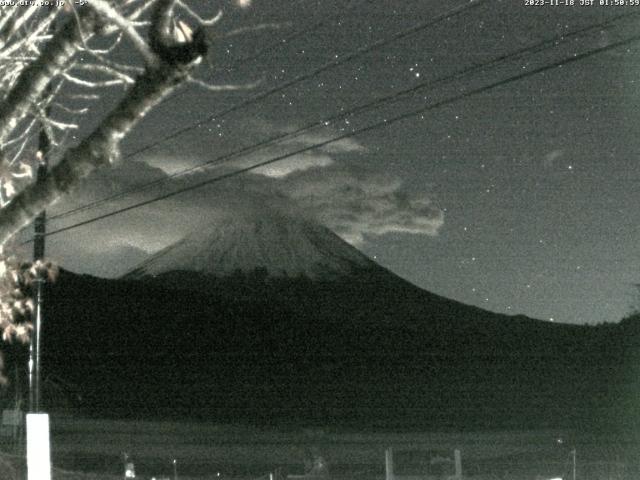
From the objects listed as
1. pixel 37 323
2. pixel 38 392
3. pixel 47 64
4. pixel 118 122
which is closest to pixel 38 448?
pixel 38 392

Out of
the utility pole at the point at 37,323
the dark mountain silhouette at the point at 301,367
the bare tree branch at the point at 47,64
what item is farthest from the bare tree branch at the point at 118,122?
the dark mountain silhouette at the point at 301,367

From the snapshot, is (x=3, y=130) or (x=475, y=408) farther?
(x=475, y=408)

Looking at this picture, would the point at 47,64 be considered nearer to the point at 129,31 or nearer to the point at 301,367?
the point at 129,31

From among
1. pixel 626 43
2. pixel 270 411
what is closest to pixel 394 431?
pixel 270 411

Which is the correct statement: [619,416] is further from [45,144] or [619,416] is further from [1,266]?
[1,266]

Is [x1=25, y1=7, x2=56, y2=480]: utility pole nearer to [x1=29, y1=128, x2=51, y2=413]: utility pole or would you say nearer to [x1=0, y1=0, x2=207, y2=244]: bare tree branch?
[x1=29, y1=128, x2=51, y2=413]: utility pole

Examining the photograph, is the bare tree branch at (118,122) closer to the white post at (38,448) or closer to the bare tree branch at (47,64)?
the bare tree branch at (47,64)
